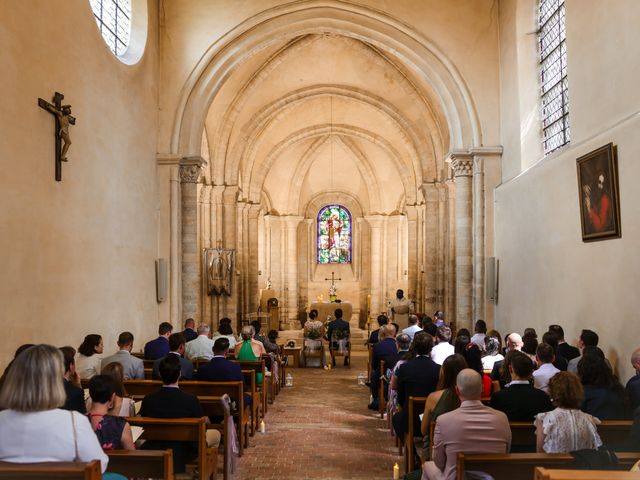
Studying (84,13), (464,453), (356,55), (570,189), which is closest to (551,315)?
(570,189)

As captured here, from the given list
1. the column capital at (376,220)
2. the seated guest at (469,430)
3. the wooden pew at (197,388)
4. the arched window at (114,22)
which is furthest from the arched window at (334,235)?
the seated guest at (469,430)

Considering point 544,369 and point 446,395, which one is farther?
point 544,369

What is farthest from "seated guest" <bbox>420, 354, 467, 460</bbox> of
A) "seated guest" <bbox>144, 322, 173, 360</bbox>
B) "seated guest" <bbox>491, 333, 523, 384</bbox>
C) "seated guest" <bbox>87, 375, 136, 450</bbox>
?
"seated guest" <bbox>144, 322, 173, 360</bbox>

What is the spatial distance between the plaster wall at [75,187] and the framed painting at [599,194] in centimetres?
733

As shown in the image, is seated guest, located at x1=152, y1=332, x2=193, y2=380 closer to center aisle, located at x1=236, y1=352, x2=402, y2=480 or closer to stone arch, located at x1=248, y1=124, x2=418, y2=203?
center aisle, located at x1=236, y1=352, x2=402, y2=480

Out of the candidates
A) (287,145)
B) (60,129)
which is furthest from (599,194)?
(287,145)

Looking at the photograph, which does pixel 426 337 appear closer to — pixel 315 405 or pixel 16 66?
pixel 315 405

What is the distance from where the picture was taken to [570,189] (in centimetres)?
1016

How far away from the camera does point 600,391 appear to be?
586 cm

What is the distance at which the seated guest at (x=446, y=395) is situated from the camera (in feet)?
18.2

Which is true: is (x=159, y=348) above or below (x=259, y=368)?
above

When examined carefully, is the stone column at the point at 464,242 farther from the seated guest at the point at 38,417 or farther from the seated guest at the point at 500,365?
the seated guest at the point at 38,417

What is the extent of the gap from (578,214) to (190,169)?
8478mm

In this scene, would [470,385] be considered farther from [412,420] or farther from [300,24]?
[300,24]
